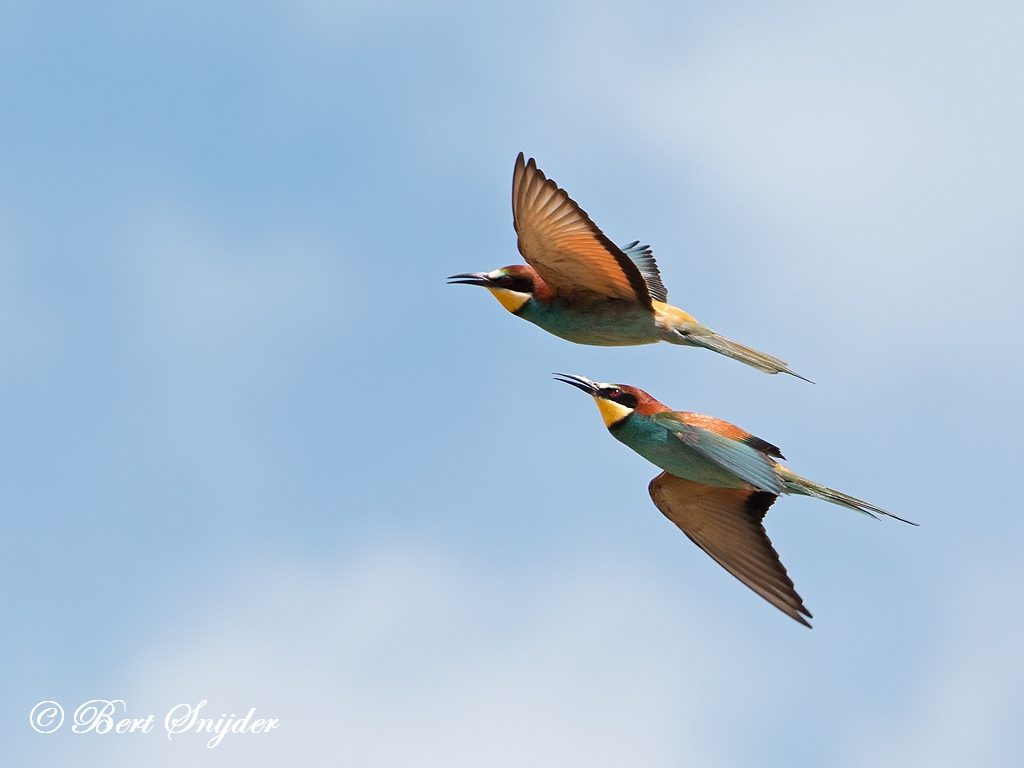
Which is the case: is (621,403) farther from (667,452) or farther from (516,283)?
(516,283)

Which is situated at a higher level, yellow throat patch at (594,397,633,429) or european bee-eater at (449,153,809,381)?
european bee-eater at (449,153,809,381)

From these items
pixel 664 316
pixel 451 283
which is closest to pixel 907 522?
pixel 664 316

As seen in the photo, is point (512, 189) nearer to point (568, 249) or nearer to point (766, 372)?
point (568, 249)

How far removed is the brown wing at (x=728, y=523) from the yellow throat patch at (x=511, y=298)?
821mm

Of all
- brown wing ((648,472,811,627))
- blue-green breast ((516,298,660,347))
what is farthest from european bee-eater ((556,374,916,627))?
blue-green breast ((516,298,660,347))

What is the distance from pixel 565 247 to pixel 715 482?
975 mm

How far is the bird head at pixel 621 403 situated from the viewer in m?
5.30

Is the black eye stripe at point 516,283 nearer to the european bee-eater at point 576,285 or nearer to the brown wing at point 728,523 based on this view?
the european bee-eater at point 576,285

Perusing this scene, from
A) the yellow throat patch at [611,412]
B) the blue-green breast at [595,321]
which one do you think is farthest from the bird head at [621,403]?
the blue-green breast at [595,321]

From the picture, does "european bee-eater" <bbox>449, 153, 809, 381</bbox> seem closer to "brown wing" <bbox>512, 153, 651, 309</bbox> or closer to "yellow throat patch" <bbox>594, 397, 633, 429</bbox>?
"brown wing" <bbox>512, 153, 651, 309</bbox>

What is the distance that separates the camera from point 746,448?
5.03m

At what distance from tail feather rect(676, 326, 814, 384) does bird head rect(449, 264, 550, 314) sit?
0.56m

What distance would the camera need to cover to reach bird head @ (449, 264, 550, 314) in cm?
561

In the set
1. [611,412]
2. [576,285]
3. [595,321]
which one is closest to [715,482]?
[611,412]
